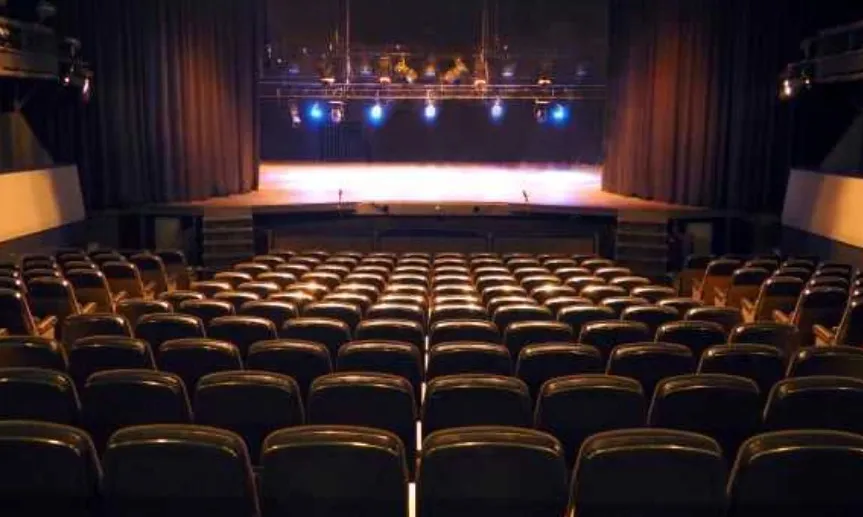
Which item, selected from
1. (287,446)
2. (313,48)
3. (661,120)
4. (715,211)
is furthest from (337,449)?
(313,48)

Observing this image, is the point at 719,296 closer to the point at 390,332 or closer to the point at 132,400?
the point at 390,332

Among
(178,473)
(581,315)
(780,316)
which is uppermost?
(178,473)

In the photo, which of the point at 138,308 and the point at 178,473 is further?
the point at 138,308

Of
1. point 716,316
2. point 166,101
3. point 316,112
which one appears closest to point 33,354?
point 716,316

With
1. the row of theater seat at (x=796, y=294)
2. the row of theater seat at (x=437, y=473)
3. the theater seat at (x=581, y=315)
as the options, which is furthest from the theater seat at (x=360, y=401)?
the row of theater seat at (x=796, y=294)

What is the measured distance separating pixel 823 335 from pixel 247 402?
588cm

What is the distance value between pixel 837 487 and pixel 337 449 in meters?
1.82

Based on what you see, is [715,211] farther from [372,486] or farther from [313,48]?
Result: [372,486]

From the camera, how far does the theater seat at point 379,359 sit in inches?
216

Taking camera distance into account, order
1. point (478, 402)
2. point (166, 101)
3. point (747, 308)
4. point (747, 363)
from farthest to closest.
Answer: point (166, 101) → point (747, 308) → point (747, 363) → point (478, 402)

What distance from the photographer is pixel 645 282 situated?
36.4 feet

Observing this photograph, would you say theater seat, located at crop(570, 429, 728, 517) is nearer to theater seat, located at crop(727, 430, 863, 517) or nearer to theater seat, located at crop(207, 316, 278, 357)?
theater seat, located at crop(727, 430, 863, 517)

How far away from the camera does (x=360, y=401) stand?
14.4 feet

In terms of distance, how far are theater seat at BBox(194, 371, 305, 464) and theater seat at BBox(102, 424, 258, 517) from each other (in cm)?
92
